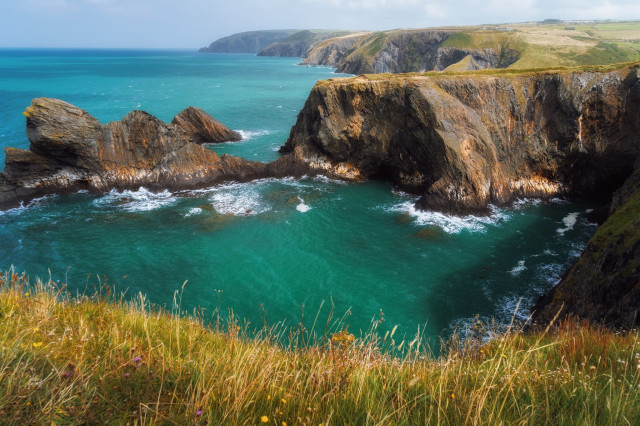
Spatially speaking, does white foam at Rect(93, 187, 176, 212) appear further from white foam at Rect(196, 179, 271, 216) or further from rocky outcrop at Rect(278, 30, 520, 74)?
rocky outcrop at Rect(278, 30, 520, 74)

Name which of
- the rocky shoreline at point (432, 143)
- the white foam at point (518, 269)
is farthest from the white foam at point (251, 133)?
the white foam at point (518, 269)

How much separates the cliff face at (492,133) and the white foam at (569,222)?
4.35 metres

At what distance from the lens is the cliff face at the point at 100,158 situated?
31.6 meters

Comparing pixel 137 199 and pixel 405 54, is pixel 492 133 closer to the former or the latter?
pixel 137 199

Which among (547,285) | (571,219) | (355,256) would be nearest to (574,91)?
(571,219)

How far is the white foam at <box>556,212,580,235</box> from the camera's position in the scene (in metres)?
27.2

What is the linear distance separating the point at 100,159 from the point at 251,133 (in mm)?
24456

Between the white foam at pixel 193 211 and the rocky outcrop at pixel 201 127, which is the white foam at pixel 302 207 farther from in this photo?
the rocky outcrop at pixel 201 127

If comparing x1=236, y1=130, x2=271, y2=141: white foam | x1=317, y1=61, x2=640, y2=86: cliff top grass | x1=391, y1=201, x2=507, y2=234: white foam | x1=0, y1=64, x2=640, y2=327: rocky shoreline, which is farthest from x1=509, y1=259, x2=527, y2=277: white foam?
x1=236, y1=130, x2=271, y2=141: white foam

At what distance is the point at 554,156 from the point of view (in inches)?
1353

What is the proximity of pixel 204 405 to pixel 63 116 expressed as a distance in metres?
38.2

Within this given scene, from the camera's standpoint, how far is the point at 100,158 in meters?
34.1

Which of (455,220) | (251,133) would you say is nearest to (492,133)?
(455,220)

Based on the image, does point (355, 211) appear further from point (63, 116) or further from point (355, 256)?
point (63, 116)
